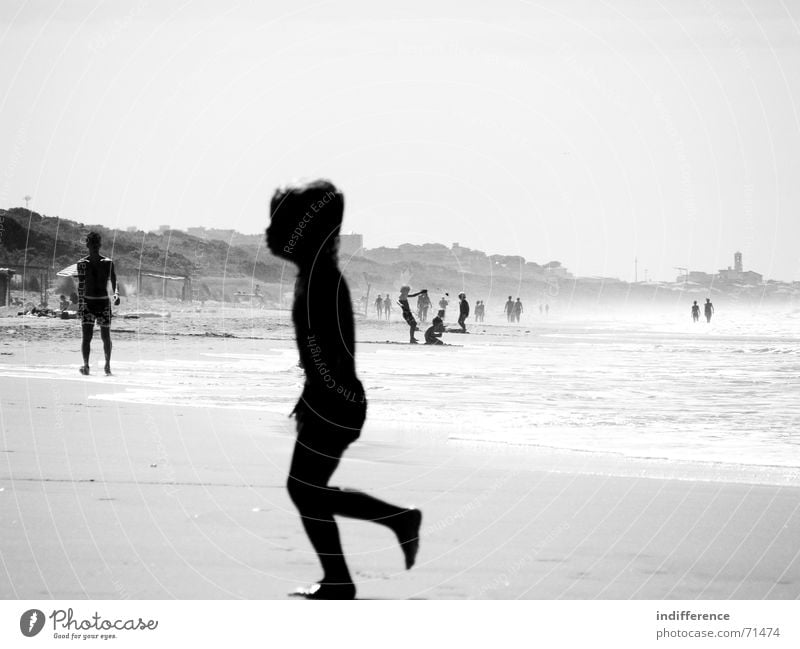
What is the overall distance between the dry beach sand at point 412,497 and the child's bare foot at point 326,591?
5 cm

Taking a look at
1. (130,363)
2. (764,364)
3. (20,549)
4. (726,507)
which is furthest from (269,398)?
(764,364)

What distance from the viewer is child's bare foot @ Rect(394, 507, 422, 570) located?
173 inches

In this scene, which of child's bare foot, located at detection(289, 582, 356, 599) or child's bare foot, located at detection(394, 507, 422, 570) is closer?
child's bare foot, located at detection(289, 582, 356, 599)

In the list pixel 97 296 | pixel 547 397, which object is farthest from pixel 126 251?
pixel 547 397

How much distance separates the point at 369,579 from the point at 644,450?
5.02 metres

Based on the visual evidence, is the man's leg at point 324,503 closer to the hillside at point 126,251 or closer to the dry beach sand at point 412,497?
the dry beach sand at point 412,497

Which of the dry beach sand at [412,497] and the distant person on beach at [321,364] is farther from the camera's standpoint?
the dry beach sand at [412,497]

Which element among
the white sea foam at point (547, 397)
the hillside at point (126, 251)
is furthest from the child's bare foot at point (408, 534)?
the hillside at point (126, 251)

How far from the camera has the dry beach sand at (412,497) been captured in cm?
423

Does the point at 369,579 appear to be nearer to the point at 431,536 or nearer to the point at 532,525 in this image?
the point at 431,536

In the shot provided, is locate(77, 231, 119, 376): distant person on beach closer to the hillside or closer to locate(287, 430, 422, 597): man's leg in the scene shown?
locate(287, 430, 422, 597): man's leg

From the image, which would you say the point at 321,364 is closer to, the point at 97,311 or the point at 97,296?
the point at 97,311

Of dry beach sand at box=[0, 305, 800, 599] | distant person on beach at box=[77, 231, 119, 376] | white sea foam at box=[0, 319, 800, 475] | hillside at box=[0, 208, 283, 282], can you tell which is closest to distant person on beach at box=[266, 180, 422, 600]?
dry beach sand at box=[0, 305, 800, 599]
